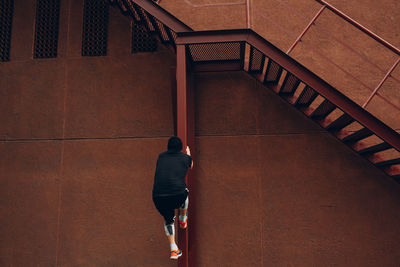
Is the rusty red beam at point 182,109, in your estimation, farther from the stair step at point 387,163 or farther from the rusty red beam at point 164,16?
the stair step at point 387,163

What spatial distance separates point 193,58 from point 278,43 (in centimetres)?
182

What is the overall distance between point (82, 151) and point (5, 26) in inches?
138

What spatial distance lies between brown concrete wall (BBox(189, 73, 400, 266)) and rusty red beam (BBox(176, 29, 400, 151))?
62.0 inches

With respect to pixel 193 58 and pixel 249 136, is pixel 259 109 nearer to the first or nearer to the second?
pixel 249 136

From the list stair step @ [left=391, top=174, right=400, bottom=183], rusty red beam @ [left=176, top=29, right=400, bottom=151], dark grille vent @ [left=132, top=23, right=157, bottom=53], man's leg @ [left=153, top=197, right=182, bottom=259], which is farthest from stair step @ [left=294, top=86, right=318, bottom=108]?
dark grille vent @ [left=132, top=23, right=157, bottom=53]

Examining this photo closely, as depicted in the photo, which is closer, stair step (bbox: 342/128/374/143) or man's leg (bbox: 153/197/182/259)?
man's leg (bbox: 153/197/182/259)

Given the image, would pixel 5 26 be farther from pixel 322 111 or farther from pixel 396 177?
pixel 396 177

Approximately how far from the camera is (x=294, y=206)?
5293mm

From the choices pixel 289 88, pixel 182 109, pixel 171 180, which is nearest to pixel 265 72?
pixel 289 88

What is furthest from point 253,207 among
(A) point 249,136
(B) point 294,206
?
(A) point 249,136

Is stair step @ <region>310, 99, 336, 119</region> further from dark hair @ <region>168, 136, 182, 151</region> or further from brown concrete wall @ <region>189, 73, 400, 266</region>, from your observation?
dark hair @ <region>168, 136, 182, 151</region>

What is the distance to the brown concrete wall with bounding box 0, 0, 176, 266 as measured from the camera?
5523 millimetres

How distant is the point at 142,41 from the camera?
19.4 ft

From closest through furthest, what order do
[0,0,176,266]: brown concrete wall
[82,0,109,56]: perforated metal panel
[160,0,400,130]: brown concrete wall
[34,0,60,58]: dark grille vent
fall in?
[160,0,400,130]: brown concrete wall
[0,0,176,266]: brown concrete wall
[82,0,109,56]: perforated metal panel
[34,0,60,58]: dark grille vent
